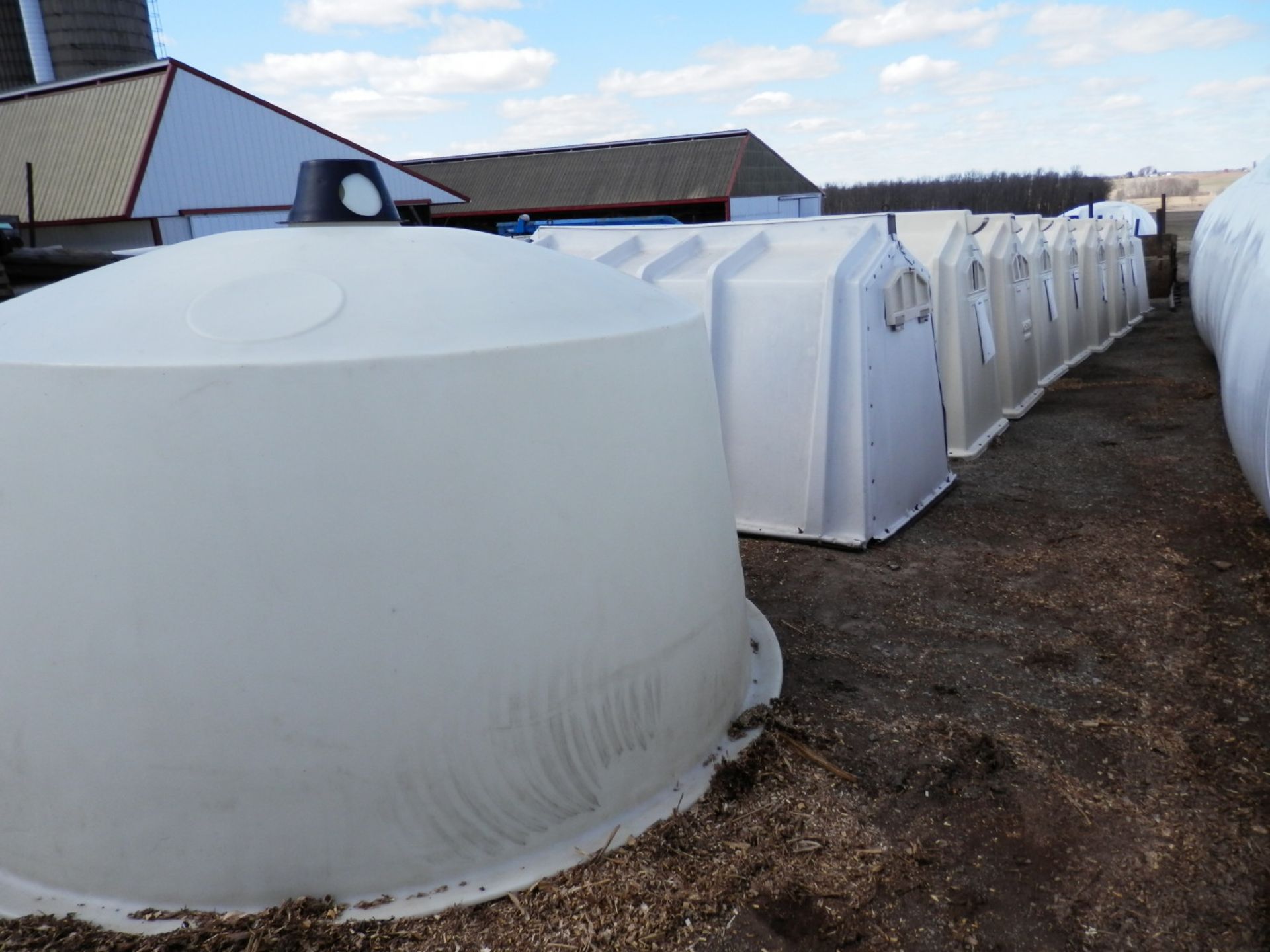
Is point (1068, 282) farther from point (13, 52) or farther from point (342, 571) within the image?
point (13, 52)

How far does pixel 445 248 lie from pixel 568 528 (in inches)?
36.6

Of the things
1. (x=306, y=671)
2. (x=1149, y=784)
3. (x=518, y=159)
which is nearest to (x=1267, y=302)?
(x=1149, y=784)

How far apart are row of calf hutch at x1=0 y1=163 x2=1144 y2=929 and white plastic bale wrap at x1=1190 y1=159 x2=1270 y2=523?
3.05m

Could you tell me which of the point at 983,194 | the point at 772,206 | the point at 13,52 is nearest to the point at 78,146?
the point at 13,52

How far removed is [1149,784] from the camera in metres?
2.88

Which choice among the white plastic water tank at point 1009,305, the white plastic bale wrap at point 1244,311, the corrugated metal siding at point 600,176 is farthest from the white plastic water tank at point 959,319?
the corrugated metal siding at point 600,176

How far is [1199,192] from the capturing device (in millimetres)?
76875

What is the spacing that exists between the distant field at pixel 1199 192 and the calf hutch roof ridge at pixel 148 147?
3535 cm

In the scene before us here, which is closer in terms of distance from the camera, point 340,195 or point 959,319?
point 340,195

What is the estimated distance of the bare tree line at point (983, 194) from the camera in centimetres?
4647

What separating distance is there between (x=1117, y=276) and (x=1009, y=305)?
293 inches

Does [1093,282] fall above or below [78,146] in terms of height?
below

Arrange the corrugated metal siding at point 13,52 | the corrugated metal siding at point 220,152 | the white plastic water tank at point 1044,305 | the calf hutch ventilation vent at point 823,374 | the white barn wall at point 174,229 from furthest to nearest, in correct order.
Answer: the corrugated metal siding at point 13,52 → the white barn wall at point 174,229 → the corrugated metal siding at point 220,152 → the white plastic water tank at point 1044,305 → the calf hutch ventilation vent at point 823,374

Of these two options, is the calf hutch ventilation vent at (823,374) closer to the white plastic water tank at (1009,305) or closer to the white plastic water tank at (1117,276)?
the white plastic water tank at (1009,305)
